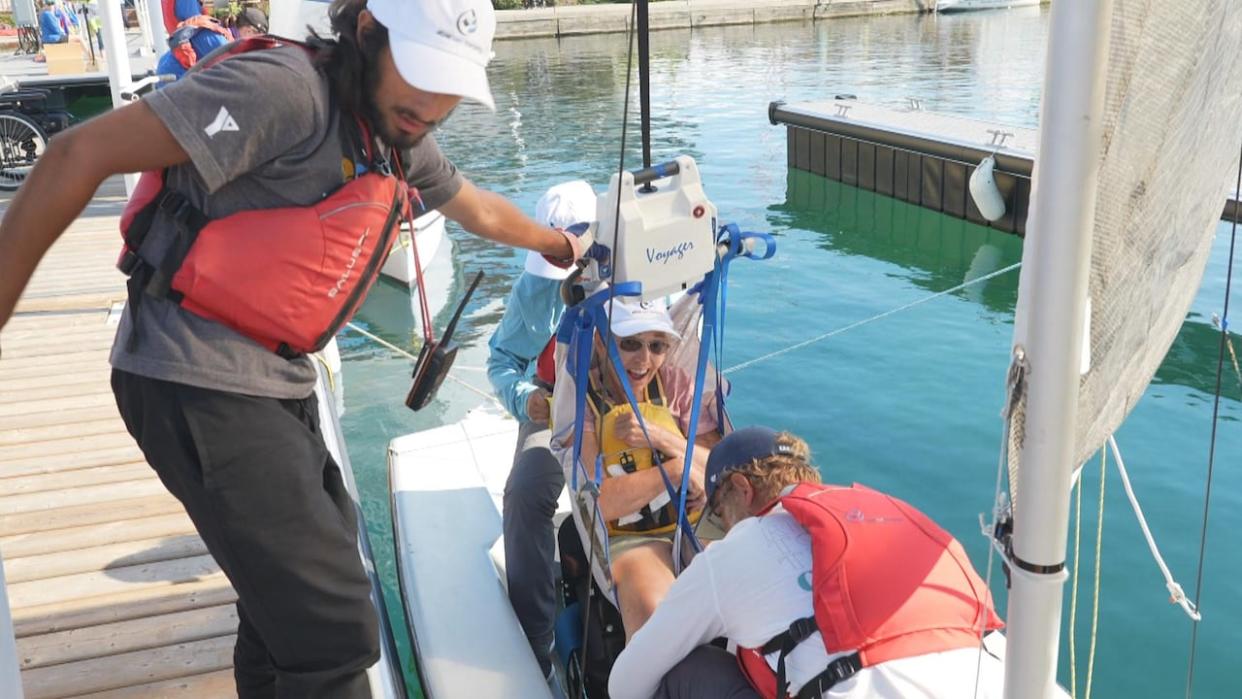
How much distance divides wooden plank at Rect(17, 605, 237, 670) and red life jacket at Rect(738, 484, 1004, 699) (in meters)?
1.65

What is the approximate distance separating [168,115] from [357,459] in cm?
443

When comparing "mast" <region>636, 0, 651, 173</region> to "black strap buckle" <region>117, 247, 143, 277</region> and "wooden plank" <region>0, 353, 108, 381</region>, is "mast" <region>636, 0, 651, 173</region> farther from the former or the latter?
"wooden plank" <region>0, 353, 108, 381</region>

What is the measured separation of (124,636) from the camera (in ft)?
9.02

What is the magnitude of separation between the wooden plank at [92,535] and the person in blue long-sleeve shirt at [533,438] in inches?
42.1

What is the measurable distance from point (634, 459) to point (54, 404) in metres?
2.79

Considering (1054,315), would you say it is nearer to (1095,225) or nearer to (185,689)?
(1095,225)

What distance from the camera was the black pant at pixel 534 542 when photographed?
9.74 feet

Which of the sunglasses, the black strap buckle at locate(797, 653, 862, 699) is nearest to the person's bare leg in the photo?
the sunglasses

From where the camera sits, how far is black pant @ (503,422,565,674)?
9.74 ft

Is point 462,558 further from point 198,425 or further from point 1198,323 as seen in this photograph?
point 1198,323

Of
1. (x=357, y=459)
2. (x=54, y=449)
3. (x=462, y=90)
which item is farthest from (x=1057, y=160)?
(x=357, y=459)

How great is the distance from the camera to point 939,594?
186cm

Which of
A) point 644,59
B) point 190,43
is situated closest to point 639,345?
point 644,59

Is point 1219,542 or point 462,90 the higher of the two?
point 462,90
